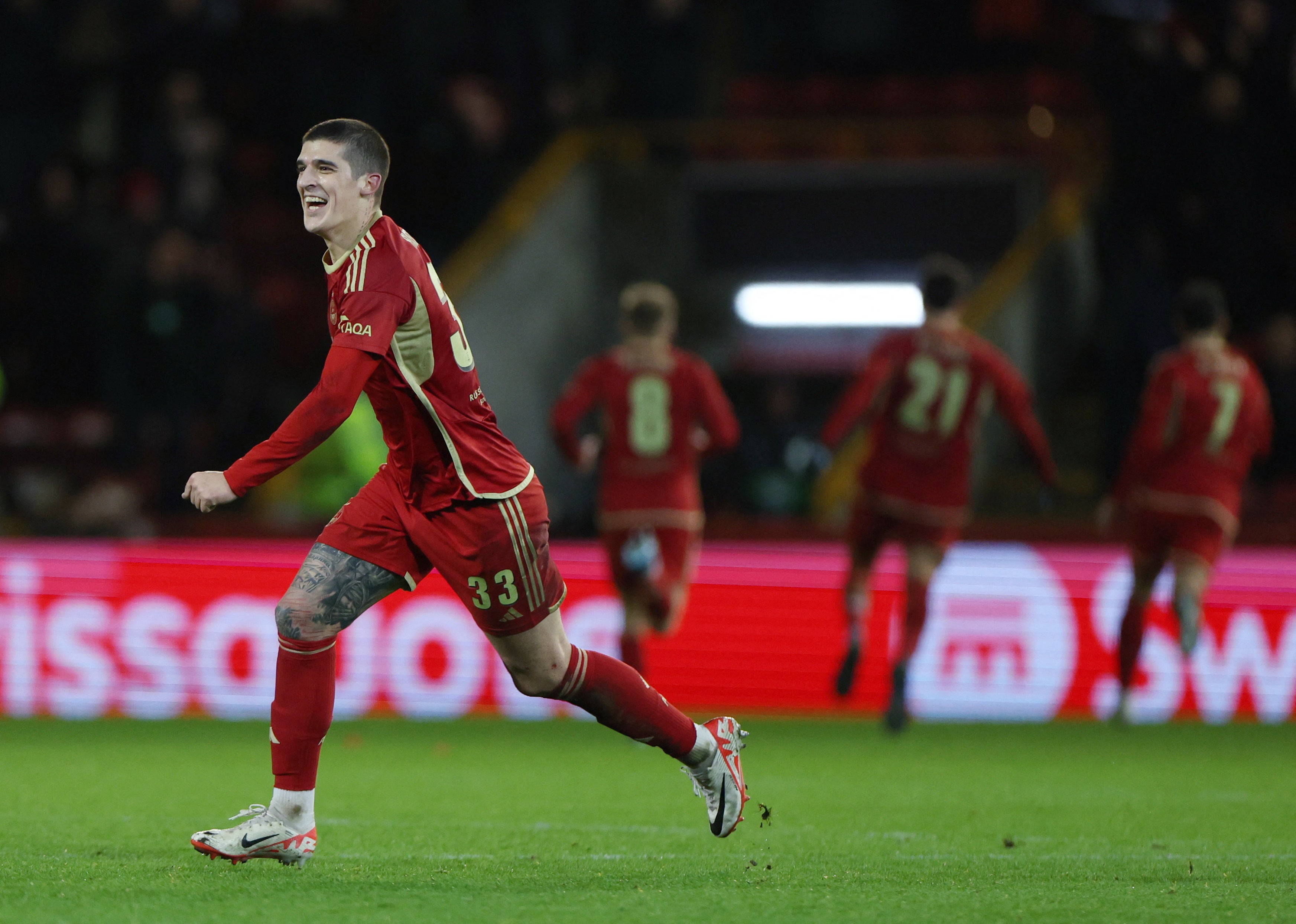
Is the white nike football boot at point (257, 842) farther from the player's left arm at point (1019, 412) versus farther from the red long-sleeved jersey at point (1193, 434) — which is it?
the red long-sleeved jersey at point (1193, 434)

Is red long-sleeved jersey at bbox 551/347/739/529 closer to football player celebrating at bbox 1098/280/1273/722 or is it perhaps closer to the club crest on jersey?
football player celebrating at bbox 1098/280/1273/722

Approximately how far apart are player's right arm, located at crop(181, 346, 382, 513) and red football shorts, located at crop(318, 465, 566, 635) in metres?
0.38

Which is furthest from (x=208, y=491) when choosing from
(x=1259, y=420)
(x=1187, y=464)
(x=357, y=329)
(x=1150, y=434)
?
(x=1259, y=420)

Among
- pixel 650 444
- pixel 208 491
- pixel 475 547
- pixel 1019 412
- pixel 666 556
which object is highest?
pixel 1019 412

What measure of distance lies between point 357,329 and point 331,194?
1.26 feet

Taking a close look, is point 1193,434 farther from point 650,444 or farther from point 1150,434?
point 650,444

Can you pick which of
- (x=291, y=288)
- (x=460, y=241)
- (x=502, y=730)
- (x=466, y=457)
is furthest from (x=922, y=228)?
(x=466, y=457)

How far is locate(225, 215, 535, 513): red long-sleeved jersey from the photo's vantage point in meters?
4.34

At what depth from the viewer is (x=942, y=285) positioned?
29.0 ft

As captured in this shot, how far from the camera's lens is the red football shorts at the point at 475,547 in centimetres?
464

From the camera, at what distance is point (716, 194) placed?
15.1 meters

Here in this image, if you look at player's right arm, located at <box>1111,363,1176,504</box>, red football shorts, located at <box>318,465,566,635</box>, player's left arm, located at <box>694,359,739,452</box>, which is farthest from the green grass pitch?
player's left arm, located at <box>694,359,739,452</box>

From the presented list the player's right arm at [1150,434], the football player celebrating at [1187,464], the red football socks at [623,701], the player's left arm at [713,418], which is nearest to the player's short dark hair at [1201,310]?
the football player celebrating at [1187,464]

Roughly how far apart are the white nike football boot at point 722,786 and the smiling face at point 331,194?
164cm
